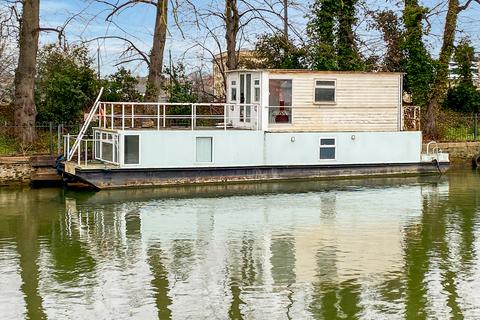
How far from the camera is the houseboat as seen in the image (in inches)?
997

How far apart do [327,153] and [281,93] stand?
2681mm

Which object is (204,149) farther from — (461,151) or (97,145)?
(461,151)

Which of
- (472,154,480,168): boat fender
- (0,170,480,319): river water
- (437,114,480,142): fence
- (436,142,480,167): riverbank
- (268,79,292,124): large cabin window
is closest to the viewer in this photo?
(0,170,480,319): river water

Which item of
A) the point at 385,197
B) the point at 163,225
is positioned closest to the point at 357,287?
the point at 163,225

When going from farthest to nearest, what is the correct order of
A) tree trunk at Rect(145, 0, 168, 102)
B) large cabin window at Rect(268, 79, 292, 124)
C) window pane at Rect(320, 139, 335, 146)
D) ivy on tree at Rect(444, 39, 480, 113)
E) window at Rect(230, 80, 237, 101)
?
ivy on tree at Rect(444, 39, 480, 113) → tree trunk at Rect(145, 0, 168, 102) → window at Rect(230, 80, 237, 101) → window pane at Rect(320, 139, 335, 146) → large cabin window at Rect(268, 79, 292, 124)

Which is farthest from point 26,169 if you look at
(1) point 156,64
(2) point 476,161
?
(2) point 476,161

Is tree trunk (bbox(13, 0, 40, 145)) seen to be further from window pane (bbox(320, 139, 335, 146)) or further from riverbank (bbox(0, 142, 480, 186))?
window pane (bbox(320, 139, 335, 146))

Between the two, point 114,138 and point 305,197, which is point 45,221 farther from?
point 305,197

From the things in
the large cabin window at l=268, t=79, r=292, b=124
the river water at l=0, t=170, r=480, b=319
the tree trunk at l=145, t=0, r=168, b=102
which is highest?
the tree trunk at l=145, t=0, r=168, b=102

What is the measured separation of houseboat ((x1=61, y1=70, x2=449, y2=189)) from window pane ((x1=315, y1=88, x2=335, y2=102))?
35 millimetres

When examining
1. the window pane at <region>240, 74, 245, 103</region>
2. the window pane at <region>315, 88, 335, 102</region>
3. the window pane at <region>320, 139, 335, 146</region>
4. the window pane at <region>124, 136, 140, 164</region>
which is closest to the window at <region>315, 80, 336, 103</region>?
the window pane at <region>315, 88, 335, 102</region>

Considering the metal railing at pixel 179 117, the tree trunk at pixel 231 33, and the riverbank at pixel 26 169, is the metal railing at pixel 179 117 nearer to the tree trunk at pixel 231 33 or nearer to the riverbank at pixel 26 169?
the riverbank at pixel 26 169

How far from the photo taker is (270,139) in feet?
88.4

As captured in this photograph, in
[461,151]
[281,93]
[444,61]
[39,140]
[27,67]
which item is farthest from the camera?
[444,61]
